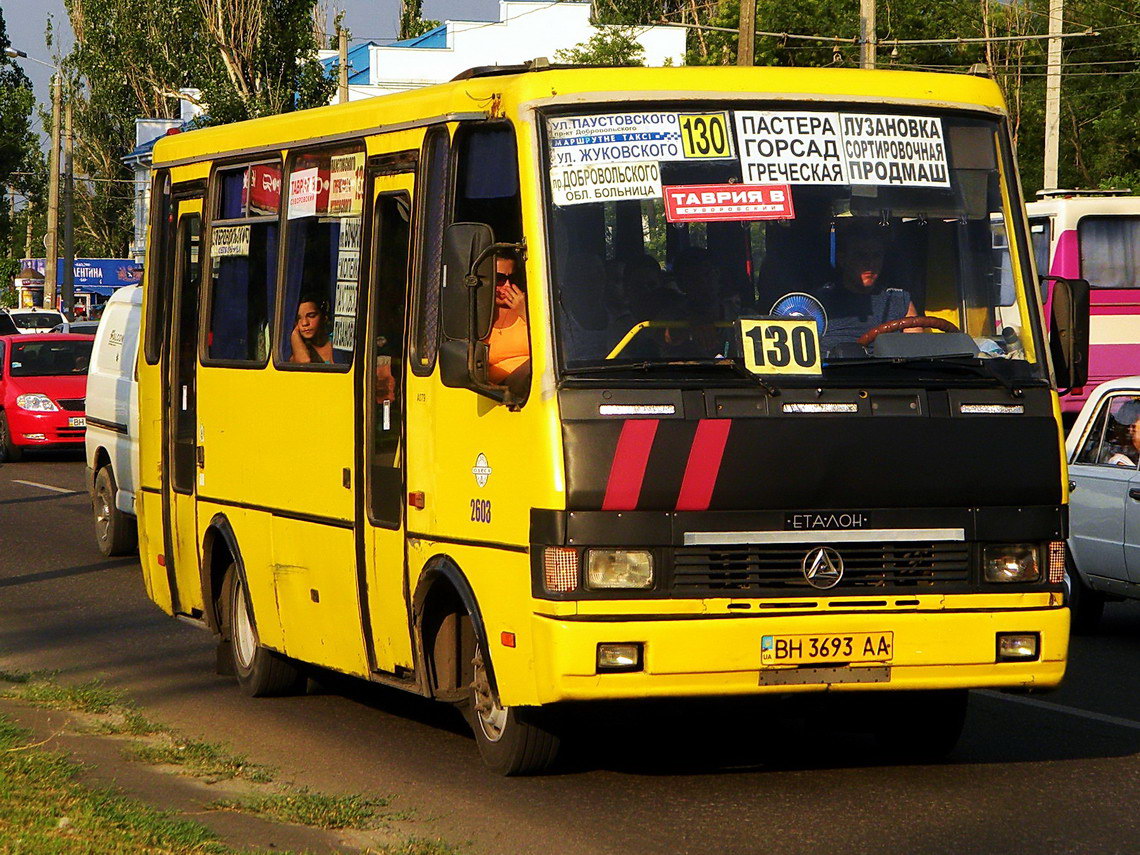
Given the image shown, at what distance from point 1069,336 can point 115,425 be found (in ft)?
37.1

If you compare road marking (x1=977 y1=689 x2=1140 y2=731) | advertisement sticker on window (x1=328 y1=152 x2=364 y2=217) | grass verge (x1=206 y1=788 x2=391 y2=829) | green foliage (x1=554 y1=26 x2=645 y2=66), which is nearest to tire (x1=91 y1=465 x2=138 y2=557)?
advertisement sticker on window (x1=328 y1=152 x2=364 y2=217)

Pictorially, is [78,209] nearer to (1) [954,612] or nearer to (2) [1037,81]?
(2) [1037,81]

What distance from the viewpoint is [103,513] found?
1753 centimetres

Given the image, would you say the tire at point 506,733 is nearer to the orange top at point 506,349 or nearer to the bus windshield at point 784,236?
the orange top at point 506,349

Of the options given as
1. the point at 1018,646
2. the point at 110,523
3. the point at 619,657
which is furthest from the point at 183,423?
the point at 110,523

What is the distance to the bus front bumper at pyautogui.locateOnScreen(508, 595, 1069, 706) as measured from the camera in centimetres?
698

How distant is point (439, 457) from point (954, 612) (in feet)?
6.83

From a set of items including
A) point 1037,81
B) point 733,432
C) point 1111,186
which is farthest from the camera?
point 1037,81

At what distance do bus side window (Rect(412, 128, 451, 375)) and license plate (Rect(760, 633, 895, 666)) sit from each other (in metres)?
1.85

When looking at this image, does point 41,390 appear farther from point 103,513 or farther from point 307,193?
point 307,193

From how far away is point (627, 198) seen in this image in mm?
7363

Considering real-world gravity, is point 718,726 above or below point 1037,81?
below

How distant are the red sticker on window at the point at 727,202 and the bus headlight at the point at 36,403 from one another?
22085 mm

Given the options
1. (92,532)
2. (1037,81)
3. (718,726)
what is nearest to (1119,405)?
(718,726)
